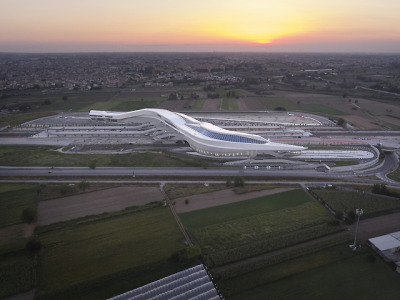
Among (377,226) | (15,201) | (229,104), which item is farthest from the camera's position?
(229,104)

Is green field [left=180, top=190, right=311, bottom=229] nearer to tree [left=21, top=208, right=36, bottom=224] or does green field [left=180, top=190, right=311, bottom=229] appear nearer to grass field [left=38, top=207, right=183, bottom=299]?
grass field [left=38, top=207, right=183, bottom=299]

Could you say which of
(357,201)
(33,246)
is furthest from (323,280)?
(33,246)

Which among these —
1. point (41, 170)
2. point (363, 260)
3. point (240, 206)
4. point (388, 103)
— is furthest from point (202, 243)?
point (388, 103)

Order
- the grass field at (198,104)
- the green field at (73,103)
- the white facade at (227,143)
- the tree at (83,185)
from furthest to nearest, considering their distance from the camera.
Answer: the grass field at (198,104) < the green field at (73,103) < the white facade at (227,143) < the tree at (83,185)

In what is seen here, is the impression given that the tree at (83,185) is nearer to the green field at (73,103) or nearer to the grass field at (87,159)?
the grass field at (87,159)

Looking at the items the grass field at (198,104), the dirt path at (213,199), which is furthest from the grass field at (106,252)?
the grass field at (198,104)

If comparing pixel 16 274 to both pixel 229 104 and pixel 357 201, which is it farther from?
pixel 229 104
